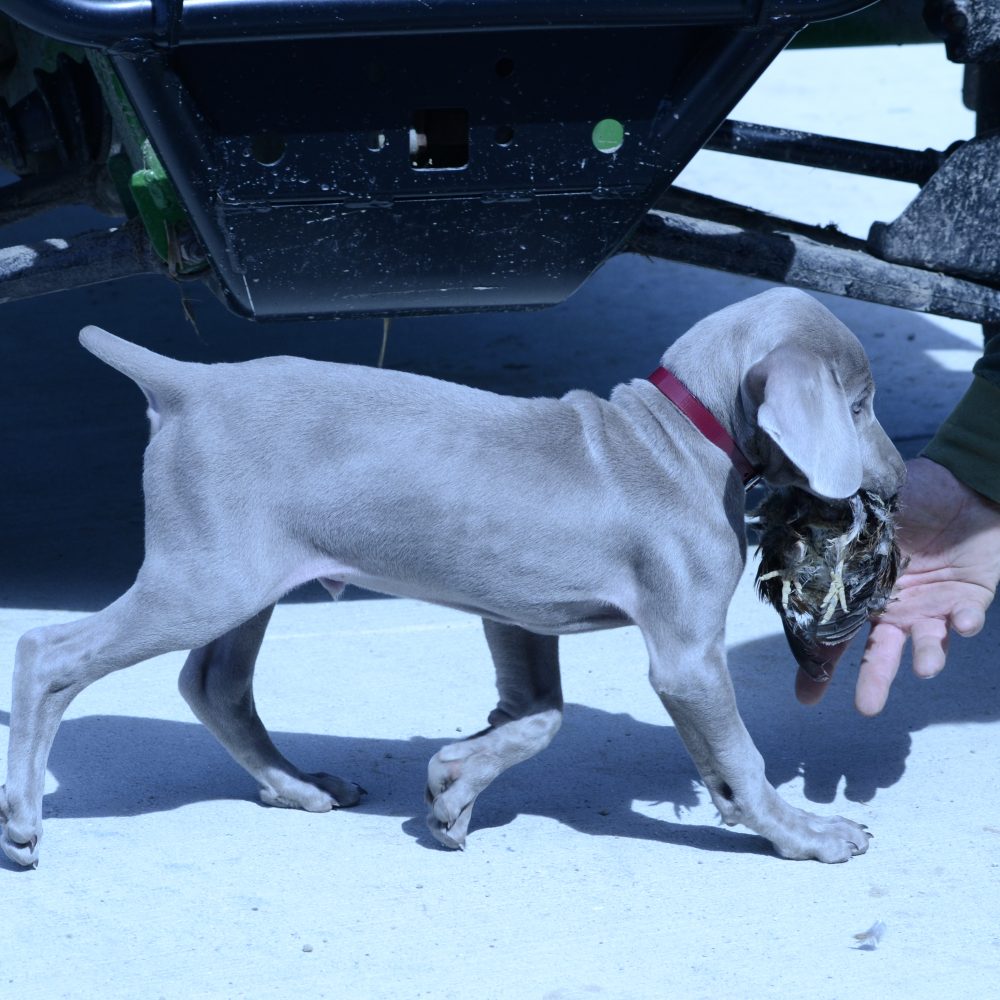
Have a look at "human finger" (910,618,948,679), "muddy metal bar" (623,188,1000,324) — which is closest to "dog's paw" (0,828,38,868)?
"human finger" (910,618,948,679)

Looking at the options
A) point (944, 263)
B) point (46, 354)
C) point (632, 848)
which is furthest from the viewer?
point (46, 354)

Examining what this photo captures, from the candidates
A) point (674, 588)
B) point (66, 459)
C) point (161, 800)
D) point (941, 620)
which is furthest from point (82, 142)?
point (941, 620)

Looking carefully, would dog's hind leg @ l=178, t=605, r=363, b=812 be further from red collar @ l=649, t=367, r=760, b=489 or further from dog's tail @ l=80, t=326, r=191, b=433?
red collar @ l=649, t=367, r=760, b=489

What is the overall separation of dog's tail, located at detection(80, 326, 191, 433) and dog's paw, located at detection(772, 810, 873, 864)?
1353mm

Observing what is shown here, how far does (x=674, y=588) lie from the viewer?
2727 millimetres

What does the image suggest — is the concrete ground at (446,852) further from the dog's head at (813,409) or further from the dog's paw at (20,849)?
the dog's head at (813,409)

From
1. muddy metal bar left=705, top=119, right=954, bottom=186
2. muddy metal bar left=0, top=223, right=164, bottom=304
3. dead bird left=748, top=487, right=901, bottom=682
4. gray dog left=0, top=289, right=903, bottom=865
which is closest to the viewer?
gray dog left=0, top=289, right=903, bottom=865

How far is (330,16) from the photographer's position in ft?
9.03

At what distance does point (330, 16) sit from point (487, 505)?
0.92 m

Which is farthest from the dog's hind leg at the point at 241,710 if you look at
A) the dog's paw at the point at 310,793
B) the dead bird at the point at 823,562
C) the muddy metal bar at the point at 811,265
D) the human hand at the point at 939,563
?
the muddy metal bar at the point at 811,265

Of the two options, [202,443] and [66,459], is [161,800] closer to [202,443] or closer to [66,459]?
[202,443]

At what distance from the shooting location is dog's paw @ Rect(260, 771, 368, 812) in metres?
2.98

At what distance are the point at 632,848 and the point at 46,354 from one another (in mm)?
3838

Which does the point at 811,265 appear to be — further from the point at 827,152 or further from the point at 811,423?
the point at 811,423
